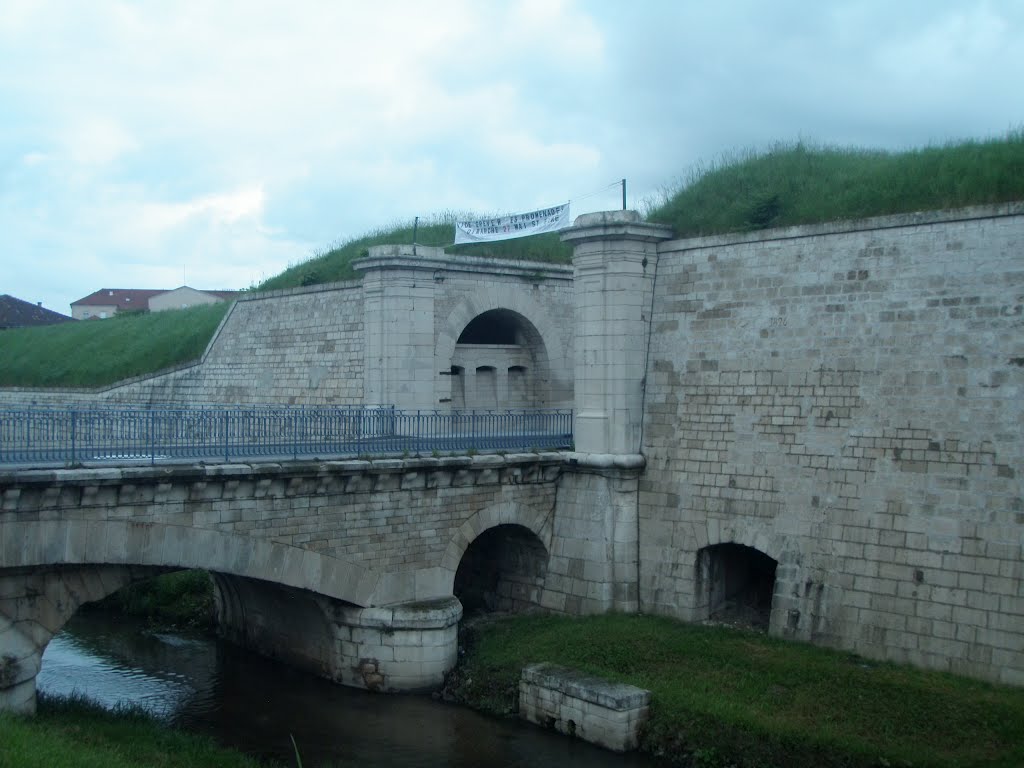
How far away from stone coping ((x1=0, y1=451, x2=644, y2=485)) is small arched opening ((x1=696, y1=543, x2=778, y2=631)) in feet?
6.72

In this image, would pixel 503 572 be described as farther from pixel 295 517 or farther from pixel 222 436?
pixel 222 436

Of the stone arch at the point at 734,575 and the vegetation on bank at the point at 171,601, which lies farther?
the vegetation on bank at the point at 171,601

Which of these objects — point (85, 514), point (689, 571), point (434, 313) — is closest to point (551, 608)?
point (689, 571)

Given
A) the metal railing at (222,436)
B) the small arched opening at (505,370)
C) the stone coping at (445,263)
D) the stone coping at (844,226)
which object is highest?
the stone coping at (445,263)

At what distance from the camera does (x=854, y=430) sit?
1426 centimetres

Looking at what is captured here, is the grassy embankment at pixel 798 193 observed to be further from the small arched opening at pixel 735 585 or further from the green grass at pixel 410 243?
the small arched opening at pixel 735 585

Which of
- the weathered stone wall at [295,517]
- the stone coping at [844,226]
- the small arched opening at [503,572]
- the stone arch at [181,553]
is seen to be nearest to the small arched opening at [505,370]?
the small arched opening at [503,572]

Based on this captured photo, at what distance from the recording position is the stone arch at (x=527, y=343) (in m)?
21.0

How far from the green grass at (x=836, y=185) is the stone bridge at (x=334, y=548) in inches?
185

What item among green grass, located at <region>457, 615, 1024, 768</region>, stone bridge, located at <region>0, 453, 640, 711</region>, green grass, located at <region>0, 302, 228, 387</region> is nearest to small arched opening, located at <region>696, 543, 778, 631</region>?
green grass, located at <region>457, 615, 1024, 768</region>

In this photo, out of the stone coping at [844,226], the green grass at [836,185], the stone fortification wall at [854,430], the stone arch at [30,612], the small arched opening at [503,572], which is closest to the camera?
the stone arch at [30,612]

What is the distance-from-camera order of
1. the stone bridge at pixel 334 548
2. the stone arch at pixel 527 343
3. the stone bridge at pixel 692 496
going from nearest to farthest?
the stone bridge at pixel 334 548 → the stone bridge at pixel 692 496 → the stone arch at pixel 527 343

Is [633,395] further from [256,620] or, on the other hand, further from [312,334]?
[312,334]

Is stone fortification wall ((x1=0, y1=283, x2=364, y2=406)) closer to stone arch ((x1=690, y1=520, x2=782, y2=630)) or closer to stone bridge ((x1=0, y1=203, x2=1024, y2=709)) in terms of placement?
stone bridge ((x1=0, y1=203, x2=1024, y2=709))
